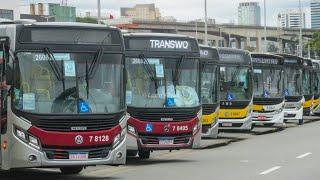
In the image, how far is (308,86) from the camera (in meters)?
36.1

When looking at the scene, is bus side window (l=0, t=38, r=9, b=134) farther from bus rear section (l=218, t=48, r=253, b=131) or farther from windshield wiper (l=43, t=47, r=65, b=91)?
bus rear section (l=218, t=48, r=253, b=131)

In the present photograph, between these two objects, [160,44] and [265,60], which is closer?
[160,44]

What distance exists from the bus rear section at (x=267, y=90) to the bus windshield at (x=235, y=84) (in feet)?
7.83

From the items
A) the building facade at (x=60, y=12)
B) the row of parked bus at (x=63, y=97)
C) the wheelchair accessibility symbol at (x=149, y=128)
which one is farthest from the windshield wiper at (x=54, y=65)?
the building facade at (x=60, y=12)

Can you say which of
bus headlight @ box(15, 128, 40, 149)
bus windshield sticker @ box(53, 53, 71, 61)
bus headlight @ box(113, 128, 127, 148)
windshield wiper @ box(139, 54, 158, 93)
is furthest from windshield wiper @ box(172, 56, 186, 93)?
bus headlight @ box(15, 128, 40, 149)

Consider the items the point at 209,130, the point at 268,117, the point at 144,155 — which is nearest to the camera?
the point at 144,155

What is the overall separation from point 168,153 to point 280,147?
3.53 metres

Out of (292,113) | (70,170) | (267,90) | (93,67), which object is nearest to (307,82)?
(292,113)

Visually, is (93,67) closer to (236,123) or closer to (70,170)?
(70,170)

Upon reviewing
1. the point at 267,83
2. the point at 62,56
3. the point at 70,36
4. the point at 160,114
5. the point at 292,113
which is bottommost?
the point at 292,113

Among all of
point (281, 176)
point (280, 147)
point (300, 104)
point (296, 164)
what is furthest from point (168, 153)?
point (300, 104)

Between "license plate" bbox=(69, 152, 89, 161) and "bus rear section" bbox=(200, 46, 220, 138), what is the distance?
876 cm

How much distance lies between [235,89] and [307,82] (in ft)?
37.7

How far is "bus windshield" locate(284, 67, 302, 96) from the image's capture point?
31.8m
